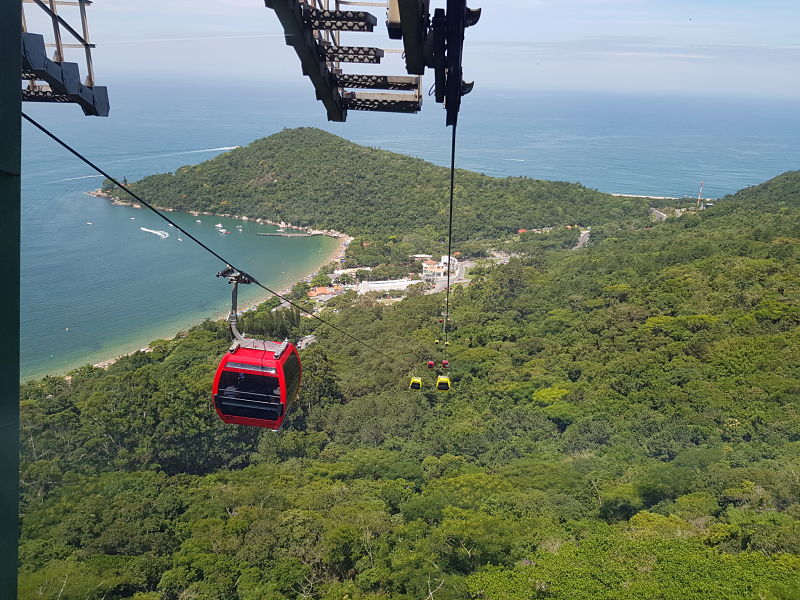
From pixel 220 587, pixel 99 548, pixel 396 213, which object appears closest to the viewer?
pixel 220 587

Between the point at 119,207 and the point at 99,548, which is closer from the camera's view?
the point at 99,548

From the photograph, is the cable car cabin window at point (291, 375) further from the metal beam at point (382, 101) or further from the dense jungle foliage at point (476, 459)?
the dense jungle foliage at point (476, 459)

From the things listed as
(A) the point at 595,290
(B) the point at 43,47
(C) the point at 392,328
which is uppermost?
Result: (B) the point at 43,47

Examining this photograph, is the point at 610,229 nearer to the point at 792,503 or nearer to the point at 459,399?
the point at 459,399

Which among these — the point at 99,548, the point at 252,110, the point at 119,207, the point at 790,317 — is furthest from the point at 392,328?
the point at 252,110

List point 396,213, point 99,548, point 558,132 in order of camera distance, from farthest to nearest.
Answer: point 558,132 < point 396,213 < point 99,548

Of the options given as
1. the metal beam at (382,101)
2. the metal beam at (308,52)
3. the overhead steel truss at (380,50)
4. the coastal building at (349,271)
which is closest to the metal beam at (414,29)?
the overhead steel truss at (380,50)

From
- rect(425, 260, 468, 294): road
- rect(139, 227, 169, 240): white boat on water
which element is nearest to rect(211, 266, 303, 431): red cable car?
rect(425, 260, 468, 294): road
